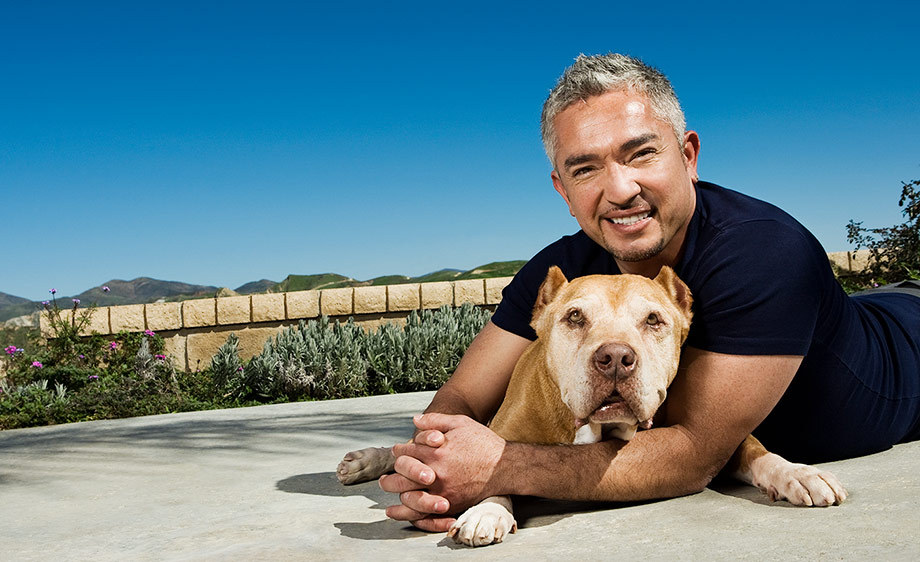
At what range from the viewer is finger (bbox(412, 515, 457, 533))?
2.72 metres

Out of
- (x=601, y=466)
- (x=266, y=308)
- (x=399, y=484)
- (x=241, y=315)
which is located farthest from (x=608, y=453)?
(x=241, y=315)

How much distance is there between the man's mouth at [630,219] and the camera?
2.93 metres

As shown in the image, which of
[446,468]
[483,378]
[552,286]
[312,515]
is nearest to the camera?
[446,468]

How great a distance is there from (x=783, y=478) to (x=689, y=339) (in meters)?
0.57

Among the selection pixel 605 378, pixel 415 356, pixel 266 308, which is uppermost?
pixel 266 308

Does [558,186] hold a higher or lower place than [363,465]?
higher

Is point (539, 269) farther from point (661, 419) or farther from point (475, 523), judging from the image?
point (475, 523)

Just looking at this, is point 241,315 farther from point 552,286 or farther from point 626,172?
point 626,172

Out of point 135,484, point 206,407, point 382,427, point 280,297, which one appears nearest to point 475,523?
point 135,484

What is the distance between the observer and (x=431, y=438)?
8.68 ft

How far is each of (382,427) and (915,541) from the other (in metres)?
3.81

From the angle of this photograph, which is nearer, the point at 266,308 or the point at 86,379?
the point at 86,379

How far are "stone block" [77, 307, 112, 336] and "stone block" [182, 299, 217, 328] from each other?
1.00m

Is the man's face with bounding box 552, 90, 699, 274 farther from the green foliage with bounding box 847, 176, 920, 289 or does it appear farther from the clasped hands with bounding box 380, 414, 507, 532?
the green foliage with bounding box 847, 176, 920, 289
